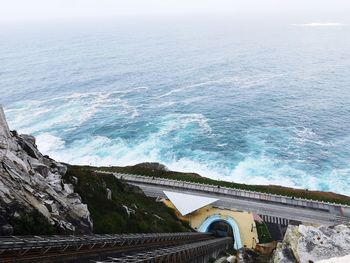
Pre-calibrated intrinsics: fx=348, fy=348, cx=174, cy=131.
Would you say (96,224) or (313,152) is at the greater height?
(313,152)

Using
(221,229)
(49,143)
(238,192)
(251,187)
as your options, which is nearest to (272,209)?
(238,192)

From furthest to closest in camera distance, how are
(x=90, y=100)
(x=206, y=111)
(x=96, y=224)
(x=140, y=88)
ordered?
1. (x=140, y=88)
2. (x=90, y=100)
3. (x=206, y=111)
4. (x=96, y=224)

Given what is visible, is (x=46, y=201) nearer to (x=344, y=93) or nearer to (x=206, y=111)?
(x=206, y=111)

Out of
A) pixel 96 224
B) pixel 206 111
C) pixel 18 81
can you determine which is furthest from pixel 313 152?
pixel 18 81

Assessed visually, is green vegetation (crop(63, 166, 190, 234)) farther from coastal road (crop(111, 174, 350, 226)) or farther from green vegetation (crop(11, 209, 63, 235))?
coastal road (crop(111, 174, 350, 226))

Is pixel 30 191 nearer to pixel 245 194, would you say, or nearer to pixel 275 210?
pixel 275 210

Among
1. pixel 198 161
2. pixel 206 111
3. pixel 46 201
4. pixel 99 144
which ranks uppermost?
pixel 206 111

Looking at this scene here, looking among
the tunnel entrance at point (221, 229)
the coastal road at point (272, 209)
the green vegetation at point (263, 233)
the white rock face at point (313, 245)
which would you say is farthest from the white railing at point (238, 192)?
the white rock face at point (313, 245)
